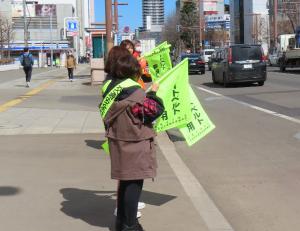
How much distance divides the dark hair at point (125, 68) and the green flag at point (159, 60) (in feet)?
13.0

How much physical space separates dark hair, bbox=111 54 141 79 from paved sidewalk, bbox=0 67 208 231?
57.1 inches

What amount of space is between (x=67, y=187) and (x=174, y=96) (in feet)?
6.17

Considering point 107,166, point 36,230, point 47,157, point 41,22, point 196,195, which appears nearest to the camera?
point 36,230

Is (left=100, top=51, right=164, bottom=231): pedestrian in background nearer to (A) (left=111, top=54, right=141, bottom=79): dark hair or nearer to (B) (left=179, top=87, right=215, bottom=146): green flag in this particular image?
(A) (left=111, top=54, right=141, bottom=79): dark hair

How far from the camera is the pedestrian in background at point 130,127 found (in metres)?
4.65

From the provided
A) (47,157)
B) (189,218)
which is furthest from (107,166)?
(189,218)

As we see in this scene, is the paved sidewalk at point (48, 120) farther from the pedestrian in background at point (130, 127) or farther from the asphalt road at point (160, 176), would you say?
the pedestrian in background at point (130, 127)

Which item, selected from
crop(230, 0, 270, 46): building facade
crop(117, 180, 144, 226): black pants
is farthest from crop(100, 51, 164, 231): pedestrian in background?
crop(230, 0, 270, 46): building facade

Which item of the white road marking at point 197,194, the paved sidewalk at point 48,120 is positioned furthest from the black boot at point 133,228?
the paved sidewalk at point 48,120

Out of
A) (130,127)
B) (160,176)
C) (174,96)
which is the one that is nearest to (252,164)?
(160,176)

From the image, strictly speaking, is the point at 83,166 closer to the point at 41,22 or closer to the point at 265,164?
the point at 265,164

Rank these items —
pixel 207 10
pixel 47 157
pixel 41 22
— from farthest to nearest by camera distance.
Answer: pixel 207 10, pixel 41 22, pixel 47 157

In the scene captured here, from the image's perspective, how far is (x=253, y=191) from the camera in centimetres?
662

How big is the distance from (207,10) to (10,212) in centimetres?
15197
